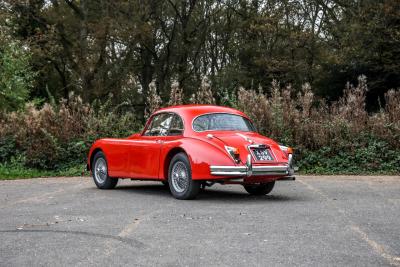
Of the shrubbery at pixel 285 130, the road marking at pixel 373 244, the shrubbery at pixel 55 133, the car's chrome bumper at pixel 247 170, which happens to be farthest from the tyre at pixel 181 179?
the shrubbery at pixel 55 133

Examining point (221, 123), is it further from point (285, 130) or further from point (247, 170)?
point (285, 130)

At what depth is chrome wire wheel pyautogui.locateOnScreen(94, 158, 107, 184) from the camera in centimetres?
1300

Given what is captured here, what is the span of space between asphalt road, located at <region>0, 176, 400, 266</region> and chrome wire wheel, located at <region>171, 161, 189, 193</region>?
305 mm

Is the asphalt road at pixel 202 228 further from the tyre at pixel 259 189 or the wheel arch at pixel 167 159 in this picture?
the wheel arch at pixel 167 159

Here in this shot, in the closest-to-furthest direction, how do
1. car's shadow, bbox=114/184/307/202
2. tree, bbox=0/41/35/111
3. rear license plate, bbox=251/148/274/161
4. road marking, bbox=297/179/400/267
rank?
1. road marking, bbox=297/179/400/267
2. rear license plate, bbox=251/148/274/161
3. car's shadow, bbox=114/184/307/202
4. tree, bbox=0/41/35/111

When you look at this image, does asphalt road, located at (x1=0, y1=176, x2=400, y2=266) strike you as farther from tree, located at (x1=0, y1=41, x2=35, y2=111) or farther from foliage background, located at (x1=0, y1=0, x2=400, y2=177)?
tree, located at (x1=0, y1=41, x2=35, y2=111)

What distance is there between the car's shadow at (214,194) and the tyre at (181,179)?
0.41 meters

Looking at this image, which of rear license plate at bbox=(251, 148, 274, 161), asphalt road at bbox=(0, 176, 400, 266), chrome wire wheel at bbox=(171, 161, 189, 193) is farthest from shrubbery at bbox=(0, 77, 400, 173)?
chrome wire wheel at bbox=(171, 161, 189, 193)

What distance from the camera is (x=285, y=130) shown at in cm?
1756

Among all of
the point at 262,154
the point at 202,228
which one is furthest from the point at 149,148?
the point at 202,228

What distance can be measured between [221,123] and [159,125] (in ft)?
4.03

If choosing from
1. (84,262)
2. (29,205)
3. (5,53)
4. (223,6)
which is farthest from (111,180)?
(223,6)

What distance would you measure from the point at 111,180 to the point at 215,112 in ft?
9.27

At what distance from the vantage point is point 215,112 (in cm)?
1154
